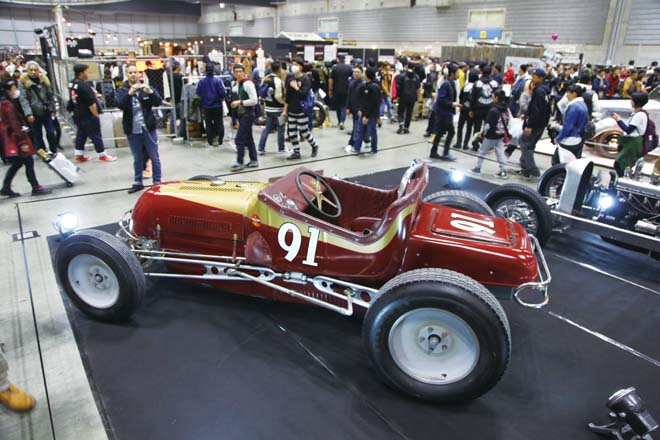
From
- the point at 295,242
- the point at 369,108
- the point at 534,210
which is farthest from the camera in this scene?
the point at 369,108

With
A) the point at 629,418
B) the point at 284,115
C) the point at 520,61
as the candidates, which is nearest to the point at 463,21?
the point at 520,61

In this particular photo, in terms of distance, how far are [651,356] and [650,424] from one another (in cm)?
133

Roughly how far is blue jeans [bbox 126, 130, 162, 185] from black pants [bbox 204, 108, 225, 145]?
10.5 ft

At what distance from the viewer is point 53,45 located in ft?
39.7

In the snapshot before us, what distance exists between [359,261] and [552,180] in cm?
398

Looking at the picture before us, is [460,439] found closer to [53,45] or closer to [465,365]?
[465,365]

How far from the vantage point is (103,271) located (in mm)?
3598

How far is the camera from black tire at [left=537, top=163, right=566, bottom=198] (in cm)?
586

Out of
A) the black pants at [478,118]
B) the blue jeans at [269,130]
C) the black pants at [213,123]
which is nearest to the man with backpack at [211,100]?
→ the black pants at [213,123]

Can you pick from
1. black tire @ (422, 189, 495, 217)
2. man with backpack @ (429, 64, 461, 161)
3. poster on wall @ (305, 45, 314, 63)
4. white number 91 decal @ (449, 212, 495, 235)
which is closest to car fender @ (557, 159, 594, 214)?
black tire @ (422, 189, 495, 217)

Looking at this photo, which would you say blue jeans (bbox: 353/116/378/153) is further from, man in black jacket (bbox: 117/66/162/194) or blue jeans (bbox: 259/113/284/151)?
man in black jacket (bbox: 117/66/162/194)

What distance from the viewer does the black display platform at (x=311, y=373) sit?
8.96ft

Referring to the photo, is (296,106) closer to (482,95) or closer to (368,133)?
(368,133)

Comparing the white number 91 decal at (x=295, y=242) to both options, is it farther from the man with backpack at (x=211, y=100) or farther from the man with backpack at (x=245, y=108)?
the man with backpack at (x=211, y=100)
